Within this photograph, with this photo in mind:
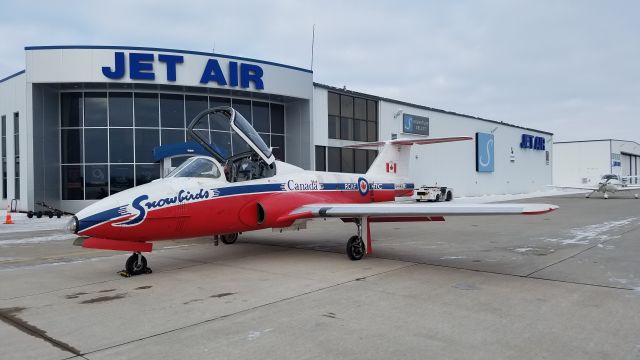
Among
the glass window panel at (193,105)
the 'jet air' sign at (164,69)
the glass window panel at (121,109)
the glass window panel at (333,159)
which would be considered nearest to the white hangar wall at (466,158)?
the glass window panel at (333,159)

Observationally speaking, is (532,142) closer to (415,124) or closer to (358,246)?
(415,124)

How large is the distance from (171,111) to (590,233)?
20.1 metres

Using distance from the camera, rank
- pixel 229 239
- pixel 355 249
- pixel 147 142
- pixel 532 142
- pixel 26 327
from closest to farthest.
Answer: pixel 26 327
pixel 355 249
pixel 229 239
pixel 147 142
pixel 532 142

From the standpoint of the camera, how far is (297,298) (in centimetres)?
634

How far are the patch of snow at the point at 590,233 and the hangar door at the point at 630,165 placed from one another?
Answer: 275ft

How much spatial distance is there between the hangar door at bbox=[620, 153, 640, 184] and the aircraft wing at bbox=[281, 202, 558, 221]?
9483 cm

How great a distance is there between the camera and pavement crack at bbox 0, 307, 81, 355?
453 centimetres

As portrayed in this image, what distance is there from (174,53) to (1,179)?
14044 millimetres

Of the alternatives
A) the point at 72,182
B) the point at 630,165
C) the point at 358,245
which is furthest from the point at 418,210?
the point at 630,165

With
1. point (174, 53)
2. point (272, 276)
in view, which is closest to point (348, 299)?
point (272, 276)

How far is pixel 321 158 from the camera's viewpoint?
27.3m

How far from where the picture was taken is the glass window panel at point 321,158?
88.9 ft

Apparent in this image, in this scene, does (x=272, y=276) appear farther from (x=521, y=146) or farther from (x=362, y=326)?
(x=521, y=146)

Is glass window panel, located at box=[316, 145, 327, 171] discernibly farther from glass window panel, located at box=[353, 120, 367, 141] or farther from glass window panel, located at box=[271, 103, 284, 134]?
glass window panel, located at box=[353, 120, 367, 141]
